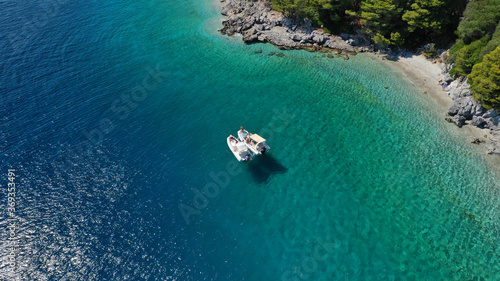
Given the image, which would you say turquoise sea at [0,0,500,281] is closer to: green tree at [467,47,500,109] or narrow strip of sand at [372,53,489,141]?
narrow strip of sand at [372,53,489,141]

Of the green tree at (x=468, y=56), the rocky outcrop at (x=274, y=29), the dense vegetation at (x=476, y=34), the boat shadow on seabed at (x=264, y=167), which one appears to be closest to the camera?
the boat shadow on seabed at (x=264, y=167)

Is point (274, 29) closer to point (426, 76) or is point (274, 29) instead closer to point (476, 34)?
point (426, 76)

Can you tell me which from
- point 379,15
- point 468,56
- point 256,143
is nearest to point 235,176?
point 256,143

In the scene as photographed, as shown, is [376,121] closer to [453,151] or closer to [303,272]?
[453,151]

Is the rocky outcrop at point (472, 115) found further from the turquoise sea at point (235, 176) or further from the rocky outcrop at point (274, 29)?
the rocky outcrop at point (274, 29)

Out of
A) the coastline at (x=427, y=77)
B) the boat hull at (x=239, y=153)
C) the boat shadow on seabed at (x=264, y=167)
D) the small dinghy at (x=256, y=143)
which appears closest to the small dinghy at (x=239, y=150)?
the boat hull at (x=239, y=153)

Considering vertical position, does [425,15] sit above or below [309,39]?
above
